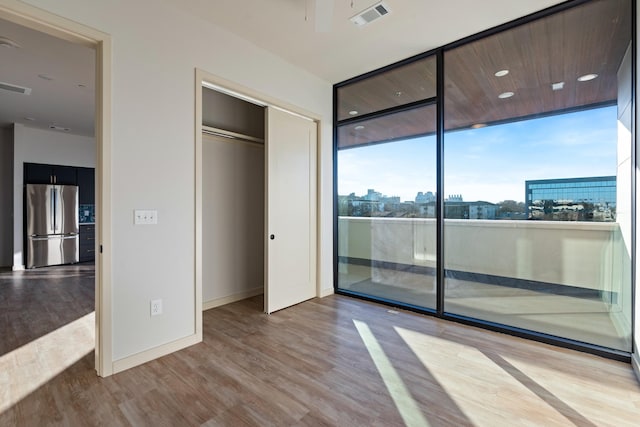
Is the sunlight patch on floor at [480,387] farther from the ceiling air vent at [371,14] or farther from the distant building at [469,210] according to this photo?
the ceiling air vent at [371,14]

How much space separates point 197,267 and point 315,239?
1.74 m

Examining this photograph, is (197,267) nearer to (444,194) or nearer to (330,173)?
(330,173)

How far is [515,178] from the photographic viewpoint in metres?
2.90

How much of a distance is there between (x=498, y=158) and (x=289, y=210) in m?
2.34

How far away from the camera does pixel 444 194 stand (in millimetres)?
3371

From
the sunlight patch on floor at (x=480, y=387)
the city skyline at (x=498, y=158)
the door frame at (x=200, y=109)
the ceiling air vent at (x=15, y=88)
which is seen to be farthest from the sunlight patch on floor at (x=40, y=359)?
the ceiling air vent at (x=15, y=88)

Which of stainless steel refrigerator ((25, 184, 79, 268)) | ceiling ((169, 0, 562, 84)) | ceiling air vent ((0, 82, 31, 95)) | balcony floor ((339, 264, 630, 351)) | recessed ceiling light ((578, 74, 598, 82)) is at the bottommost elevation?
balcony floor ((339, 264, 630, 351))

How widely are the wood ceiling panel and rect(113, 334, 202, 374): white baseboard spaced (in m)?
3.21

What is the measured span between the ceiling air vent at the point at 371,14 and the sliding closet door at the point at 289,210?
4.25ft

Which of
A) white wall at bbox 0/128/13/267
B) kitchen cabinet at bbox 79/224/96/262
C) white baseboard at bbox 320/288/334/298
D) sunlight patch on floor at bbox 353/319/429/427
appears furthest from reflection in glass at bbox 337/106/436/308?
white wall at bbox 0/128/13/267

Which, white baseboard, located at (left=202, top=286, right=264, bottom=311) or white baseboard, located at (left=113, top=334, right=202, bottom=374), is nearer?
white baseboard, located at (left=113, top=334, right=202, bottom=374)

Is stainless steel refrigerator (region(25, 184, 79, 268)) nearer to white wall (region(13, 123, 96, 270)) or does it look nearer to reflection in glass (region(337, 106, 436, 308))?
white wall (region(13, 123, 96, 270))

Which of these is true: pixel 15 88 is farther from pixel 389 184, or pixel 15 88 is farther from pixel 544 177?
pixel 544 177

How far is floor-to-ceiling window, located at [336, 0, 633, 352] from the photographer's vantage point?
2502 mm
